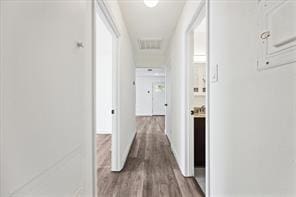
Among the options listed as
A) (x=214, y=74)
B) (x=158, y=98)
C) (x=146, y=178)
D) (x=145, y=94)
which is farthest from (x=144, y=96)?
(x=214, y=74)

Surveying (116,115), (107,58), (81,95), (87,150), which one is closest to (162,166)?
(116,115)

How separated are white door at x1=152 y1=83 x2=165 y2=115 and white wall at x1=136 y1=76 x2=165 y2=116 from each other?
20 cm

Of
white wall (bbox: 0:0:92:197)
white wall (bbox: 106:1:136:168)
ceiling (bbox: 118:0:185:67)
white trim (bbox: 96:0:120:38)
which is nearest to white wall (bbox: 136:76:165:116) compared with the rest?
ceiling (bbox: 118:0:185:67)

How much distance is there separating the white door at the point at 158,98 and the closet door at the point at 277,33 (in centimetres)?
1203

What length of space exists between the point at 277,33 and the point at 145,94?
39.7 ft

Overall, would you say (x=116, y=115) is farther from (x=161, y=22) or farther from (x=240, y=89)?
(x=240, y=89)

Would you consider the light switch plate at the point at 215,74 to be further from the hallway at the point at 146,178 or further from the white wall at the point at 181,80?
the hallway at the point at 146,178

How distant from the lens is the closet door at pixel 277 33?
76cm

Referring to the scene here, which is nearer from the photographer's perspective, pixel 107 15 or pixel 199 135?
pixel 107 15

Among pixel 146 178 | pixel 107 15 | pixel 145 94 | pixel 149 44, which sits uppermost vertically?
pixel 149 44

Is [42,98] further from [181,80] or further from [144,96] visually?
[144,96]

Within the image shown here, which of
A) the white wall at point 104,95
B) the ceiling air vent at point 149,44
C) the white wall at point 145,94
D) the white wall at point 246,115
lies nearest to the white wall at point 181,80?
the white wall at point 246,115

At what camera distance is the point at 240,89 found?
3.88 feet

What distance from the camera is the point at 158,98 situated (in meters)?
13.0
